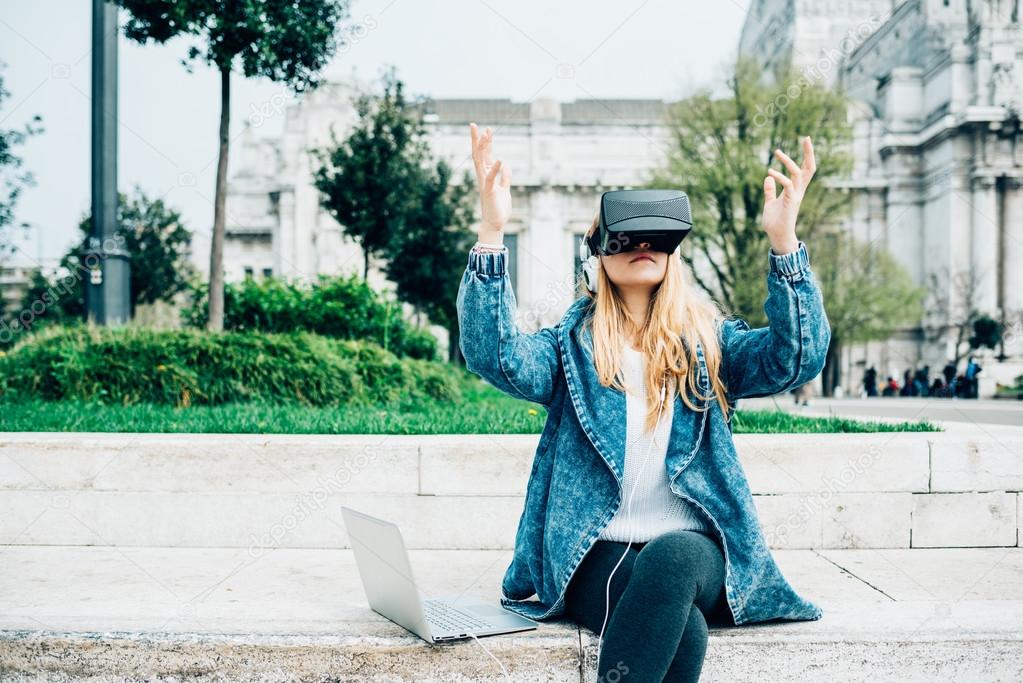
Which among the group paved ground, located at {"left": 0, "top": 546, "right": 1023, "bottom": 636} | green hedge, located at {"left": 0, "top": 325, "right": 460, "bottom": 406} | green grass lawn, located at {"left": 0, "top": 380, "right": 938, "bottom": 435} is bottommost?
paved ground, located at {"left": 0, "top": 546, "right": 1023, "bottom": 636}

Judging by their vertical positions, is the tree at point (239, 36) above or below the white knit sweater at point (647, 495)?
above

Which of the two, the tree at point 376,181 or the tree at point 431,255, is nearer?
the tree at point 376,181

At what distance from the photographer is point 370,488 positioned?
393 centimetres

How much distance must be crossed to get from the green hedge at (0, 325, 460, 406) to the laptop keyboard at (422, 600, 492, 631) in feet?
13.7

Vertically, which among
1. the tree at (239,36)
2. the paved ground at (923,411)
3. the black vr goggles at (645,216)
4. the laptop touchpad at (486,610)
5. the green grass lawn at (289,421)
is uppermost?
the tree at (239,36)

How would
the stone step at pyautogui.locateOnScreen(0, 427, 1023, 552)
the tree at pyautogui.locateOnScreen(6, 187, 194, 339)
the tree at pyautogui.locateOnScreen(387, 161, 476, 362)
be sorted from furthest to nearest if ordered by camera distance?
the tree at pyautogui.locateOnScreen(6, 187, 194, 339) → the tree at pyautogui.locateOnScreen(387, 161, 476, 362) → the stone step at pyautogui.locateOnScreen(0, 427, 1023, 552)

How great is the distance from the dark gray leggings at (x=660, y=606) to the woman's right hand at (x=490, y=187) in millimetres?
910

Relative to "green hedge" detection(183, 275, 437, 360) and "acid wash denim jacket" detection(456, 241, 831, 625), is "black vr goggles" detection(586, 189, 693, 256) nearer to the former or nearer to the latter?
"acid wash denim jacket" detection(456, 241, 831, 625)

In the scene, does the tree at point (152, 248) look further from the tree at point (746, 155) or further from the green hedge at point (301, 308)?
the green hedge at point (301, 308)

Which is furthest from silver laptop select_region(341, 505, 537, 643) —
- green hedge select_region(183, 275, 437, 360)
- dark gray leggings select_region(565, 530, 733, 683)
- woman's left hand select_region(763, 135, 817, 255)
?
green hedge select_region(183, 275, 437, 360)

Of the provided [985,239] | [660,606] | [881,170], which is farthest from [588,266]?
[881,170]

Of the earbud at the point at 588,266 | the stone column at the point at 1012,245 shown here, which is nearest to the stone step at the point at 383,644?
the earbud at the point at 588,266

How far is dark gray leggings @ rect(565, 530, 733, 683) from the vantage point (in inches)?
76.8

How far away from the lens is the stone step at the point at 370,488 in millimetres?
3906
